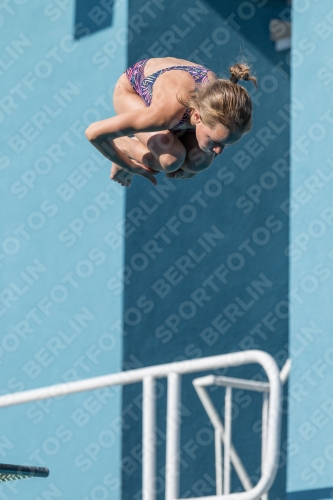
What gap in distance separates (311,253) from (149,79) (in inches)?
53.0

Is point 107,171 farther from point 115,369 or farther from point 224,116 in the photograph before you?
point 224,116

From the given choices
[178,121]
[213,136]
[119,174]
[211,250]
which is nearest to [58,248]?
[211,250]

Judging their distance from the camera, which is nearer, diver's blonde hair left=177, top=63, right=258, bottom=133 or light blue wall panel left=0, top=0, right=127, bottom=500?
diver's blonde hair left=177, top=63, right=258, bottom=133

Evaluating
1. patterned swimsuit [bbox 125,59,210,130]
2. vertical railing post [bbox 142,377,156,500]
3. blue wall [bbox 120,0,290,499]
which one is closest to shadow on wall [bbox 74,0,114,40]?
blue wall [bbox 120,0,290,499]

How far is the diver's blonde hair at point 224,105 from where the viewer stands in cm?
414

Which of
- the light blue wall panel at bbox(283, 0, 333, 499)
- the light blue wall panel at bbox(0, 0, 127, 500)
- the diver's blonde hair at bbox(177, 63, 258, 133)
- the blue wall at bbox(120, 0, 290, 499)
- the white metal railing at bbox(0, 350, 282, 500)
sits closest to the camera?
the diver's blonde hair at bbox(177, 63, 258, 133)

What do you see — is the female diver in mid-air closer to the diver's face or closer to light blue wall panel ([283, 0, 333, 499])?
the diver's face

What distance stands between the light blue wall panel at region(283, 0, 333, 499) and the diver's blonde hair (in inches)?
48.9

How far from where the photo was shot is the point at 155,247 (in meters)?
7.06

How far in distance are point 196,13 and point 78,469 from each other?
3381 millimetres

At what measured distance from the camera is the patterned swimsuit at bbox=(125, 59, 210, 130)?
4.36 meters

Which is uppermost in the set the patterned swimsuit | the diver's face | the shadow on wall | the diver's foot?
the shadow on wall

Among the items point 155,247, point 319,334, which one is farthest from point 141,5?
point 319,334

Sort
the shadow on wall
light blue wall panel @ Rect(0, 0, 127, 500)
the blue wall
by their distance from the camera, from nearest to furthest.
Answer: light blue wall panel @ Rect(0, 0, 127, 500)
the blue wall
the shadow on wall
